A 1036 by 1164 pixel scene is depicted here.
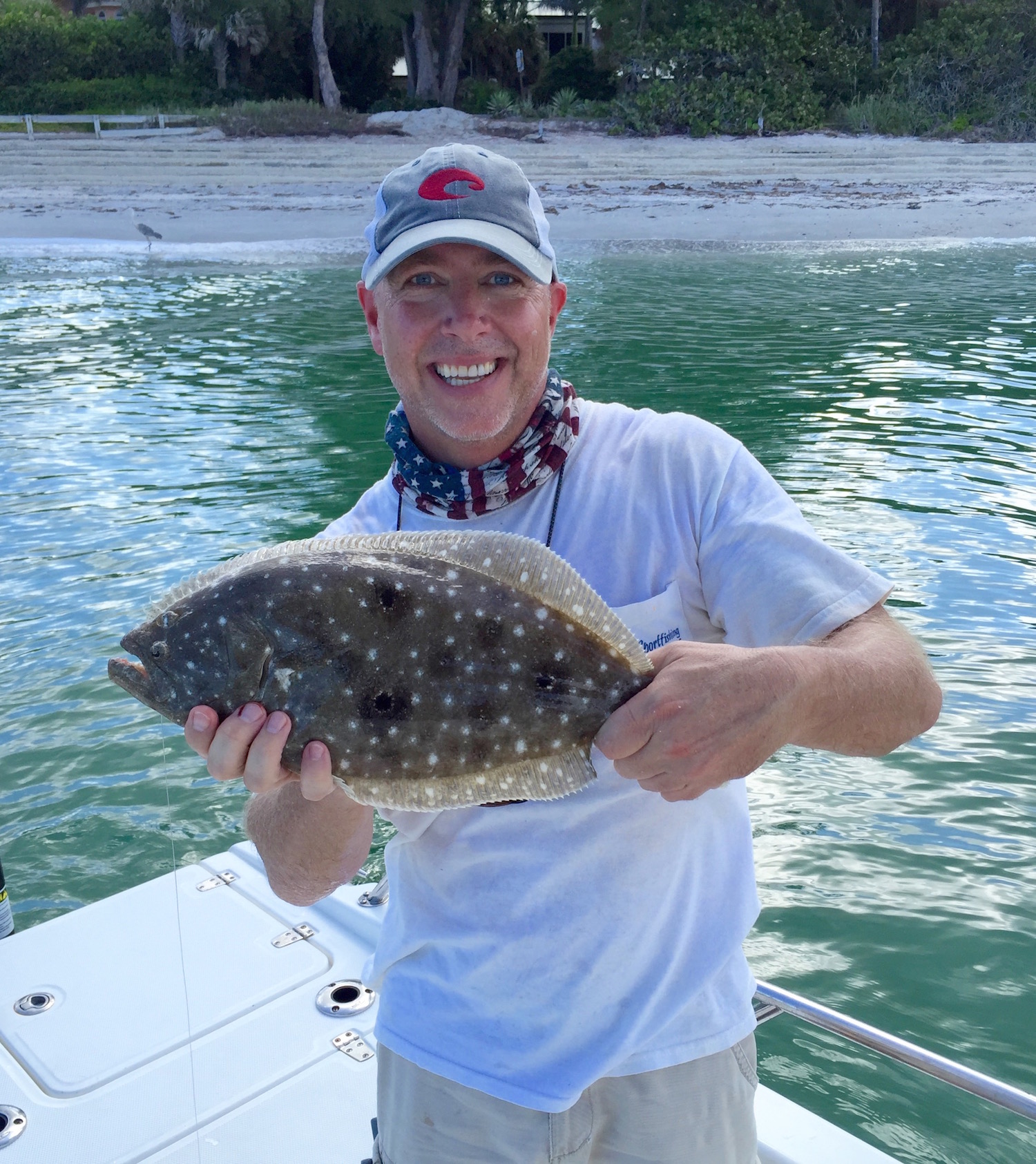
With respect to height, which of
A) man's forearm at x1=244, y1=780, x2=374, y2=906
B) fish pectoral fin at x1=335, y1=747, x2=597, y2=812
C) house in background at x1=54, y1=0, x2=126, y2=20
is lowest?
man's forearm at x1=244, y1=780, x2=374, y2=906

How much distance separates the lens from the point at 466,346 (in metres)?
2.47

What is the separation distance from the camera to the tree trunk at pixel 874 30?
43.1m

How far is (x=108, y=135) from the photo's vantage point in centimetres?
4059

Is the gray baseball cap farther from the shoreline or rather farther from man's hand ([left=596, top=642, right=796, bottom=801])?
the shoreline

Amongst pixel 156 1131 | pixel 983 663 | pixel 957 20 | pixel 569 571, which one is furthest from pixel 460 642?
pixel 957 20

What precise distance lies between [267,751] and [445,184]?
1352 mm

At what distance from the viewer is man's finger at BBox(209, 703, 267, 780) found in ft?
6.74

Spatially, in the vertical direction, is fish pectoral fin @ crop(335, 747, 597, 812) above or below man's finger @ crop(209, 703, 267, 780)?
below

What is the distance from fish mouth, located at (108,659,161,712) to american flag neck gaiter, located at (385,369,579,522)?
74 cm

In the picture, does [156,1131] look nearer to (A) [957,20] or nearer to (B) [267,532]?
(B) [267,532]

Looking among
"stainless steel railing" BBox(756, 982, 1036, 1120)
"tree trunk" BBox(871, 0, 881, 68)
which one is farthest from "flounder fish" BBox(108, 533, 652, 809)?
"tree trunk" BBox(871, 0, 881, 68)

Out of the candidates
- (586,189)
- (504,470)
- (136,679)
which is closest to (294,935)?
(136,679)

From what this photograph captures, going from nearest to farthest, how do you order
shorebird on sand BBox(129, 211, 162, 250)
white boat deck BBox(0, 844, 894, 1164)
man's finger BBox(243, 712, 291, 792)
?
1. man's finger BBox(243, 712, 291, 792)
2. white boat deck BBox(0, 844, 894, 1164)
3. shorebird on sand BBox(129, 211, 162, 250)

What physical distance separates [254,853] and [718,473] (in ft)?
8.67
